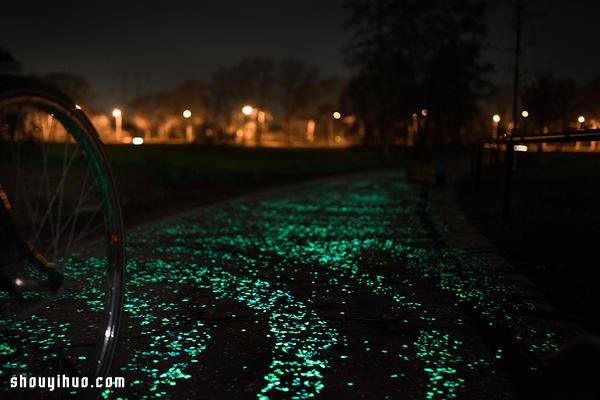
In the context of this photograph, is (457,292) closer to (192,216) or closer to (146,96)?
(192,216)

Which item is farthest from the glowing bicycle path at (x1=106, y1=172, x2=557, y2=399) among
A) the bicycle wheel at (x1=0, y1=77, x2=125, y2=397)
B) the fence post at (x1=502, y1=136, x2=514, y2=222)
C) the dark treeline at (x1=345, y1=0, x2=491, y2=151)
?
the dark treeline at (x1=345, y1=0, x2=491, y2=151)

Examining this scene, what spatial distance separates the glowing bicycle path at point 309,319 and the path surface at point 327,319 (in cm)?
1

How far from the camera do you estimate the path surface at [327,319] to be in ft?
11.2

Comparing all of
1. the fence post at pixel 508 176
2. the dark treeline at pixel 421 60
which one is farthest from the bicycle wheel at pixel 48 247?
the dark treeline at pixel 421 60

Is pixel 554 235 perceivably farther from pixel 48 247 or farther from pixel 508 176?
pixel 48 247

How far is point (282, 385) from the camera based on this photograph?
11.0 ft

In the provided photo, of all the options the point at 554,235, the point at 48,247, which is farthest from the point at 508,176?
the point at 48,247

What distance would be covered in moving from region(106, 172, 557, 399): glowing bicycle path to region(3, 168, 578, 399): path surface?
0.04ft

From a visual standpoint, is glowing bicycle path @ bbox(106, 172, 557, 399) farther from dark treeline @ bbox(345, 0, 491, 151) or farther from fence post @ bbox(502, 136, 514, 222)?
dark treeline @ bbox(345, 0, 491, 151)

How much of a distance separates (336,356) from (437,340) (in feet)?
2.58

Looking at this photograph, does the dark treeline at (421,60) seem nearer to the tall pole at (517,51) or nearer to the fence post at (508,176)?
the tall pole at (517,51)

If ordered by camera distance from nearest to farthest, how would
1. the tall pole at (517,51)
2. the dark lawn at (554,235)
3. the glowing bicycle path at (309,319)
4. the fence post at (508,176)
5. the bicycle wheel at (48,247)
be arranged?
the bicycle wheel at (48,247), the glowing bicycle path at (309,319), the dark lawn at (554,235), the fence post at (508,176), the tall pole at (517,51)

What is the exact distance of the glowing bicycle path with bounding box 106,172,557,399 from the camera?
3.40 metres

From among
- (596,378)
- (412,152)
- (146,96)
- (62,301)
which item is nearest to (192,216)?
(62,301)
